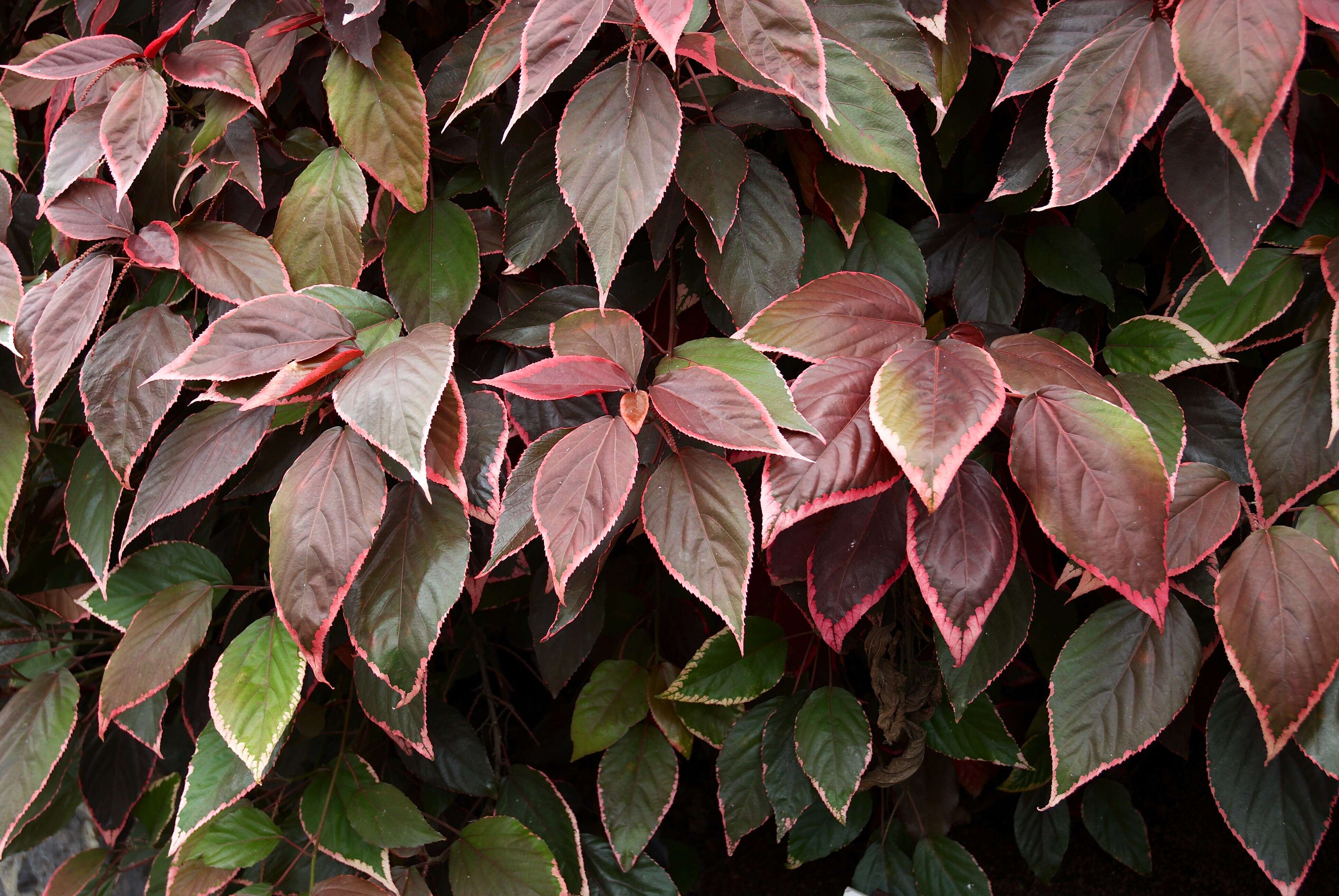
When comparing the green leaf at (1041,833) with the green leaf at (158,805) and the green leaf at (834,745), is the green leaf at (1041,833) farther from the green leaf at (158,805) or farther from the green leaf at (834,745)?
the green leaf at (158,805)

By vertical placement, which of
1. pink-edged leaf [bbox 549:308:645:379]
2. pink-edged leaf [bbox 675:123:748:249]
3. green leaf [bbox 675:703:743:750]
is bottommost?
green leaf [bbox 675:703:743:750]

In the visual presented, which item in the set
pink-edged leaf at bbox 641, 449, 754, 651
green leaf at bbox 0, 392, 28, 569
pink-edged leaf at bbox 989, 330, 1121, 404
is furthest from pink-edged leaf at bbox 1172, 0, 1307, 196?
green leaf at bbox 0, 392, 28, 569

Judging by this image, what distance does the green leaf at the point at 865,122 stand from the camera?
0.61 metres

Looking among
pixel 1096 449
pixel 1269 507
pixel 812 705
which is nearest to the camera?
pixel 1096 449

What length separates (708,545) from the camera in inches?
21.7

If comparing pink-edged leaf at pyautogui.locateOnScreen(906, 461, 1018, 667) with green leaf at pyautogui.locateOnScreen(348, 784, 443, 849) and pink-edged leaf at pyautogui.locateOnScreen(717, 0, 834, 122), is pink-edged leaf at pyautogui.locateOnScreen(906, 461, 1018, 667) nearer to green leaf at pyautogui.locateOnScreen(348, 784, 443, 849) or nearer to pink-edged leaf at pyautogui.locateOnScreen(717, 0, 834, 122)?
pink-edged leaf at pyautogui.locateOnScreen(717, 0, 834, 122)

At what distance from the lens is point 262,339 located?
59 cm

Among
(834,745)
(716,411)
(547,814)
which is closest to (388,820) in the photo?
(547,814)

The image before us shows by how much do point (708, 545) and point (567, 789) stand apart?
2.07 feet

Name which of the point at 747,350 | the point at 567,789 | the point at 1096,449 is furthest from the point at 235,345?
the point at 567,789

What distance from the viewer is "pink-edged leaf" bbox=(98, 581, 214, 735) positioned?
727 mm

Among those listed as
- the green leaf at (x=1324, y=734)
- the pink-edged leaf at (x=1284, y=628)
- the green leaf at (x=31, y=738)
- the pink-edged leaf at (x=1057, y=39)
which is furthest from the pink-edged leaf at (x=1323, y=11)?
the green leaf at (x=31, y=738)

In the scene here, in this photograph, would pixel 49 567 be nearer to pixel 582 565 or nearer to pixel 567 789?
pixel 567 789

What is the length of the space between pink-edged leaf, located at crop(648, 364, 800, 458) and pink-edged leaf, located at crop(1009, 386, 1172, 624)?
5.9 inches
